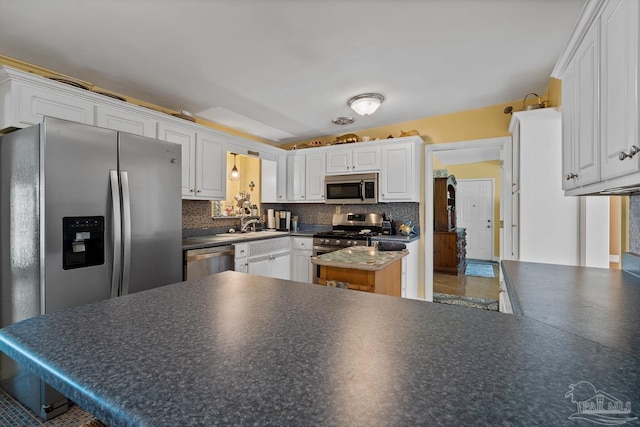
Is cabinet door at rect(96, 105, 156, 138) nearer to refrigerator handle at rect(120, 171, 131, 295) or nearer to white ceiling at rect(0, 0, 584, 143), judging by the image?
white ceiling at rect(0, 0, 584, 143)

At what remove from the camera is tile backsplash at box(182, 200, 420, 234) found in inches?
142

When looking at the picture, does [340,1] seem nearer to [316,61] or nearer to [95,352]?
[316,61]

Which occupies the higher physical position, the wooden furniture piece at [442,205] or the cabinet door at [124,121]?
the cabinet door at [124,121]

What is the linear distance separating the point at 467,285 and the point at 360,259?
3.75 m

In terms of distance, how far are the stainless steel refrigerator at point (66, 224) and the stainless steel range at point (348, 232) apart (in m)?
2.15

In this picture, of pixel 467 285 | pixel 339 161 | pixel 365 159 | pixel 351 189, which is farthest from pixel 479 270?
pixel 339 161

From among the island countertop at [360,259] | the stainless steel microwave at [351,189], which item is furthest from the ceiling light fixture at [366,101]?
the island countertop at [360,259]

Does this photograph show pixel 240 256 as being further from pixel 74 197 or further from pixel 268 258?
pixel 74 197

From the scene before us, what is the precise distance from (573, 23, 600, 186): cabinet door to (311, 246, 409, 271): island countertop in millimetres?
1087

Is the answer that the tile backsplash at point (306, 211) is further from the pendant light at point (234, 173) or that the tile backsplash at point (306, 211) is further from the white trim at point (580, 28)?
the white trim at point (580, 28)

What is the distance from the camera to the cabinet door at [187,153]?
3.04m

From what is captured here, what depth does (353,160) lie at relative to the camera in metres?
4.14

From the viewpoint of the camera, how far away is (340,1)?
67.3 inches

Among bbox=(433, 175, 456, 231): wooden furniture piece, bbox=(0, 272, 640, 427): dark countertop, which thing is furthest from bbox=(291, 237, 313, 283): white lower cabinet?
bbox=(0, 272, 640, 427): dark countertop
